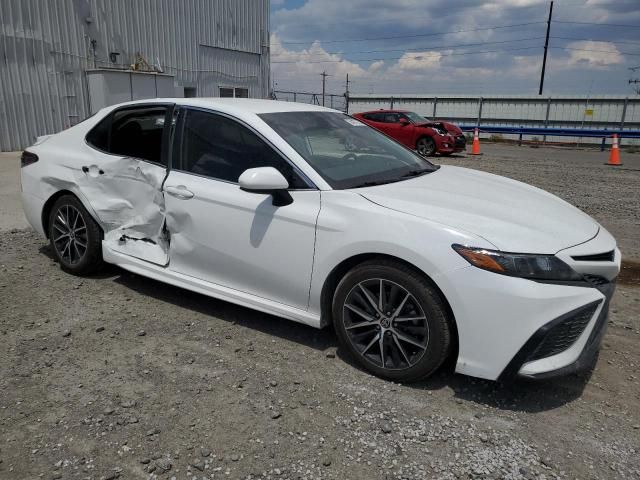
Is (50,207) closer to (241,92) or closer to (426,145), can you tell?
(426,145)

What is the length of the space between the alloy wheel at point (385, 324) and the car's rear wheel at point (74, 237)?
97.6 inches

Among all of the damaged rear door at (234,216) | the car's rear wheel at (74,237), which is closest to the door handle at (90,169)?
the car's rear wheel at (74,237)

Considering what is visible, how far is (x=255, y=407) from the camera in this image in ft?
9.27

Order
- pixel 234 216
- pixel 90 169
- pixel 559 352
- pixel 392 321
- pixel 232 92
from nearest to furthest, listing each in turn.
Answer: pixel 559 352 → pixel 392 321 → pixel 234 216 → pixel 90 169 → pixel 232 92

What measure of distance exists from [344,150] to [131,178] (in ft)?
5.68

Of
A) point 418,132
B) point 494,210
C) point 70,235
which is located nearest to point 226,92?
point 418,132

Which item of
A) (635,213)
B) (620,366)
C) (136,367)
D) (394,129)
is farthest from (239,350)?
(394,129)

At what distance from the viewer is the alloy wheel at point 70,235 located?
447 cm

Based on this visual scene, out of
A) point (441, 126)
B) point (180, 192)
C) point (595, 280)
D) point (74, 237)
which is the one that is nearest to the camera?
point (595, 280)

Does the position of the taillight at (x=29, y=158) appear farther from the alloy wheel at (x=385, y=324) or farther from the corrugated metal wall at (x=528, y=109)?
the corrugated metal wall at (x=528, y=109)

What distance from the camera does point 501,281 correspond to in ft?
8.61

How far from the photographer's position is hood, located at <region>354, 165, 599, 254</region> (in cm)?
278

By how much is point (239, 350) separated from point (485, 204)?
1846 millimetres

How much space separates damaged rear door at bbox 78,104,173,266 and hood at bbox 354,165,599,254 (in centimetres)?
170
